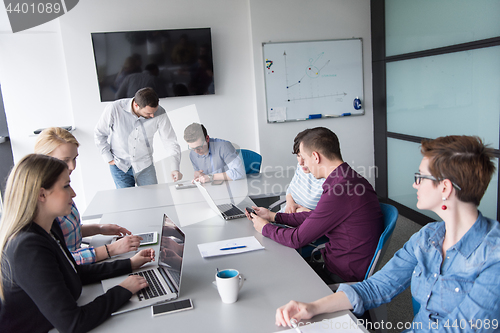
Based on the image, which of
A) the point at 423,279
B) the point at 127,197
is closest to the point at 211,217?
the point at 127,197

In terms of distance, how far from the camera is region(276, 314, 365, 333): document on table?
118 centimetres

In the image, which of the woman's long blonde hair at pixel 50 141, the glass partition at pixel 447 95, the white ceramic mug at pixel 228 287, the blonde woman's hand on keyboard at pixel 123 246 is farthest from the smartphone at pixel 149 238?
the glass partition at pixel 447 95

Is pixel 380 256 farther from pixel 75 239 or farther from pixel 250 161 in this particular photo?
pixel 250 161

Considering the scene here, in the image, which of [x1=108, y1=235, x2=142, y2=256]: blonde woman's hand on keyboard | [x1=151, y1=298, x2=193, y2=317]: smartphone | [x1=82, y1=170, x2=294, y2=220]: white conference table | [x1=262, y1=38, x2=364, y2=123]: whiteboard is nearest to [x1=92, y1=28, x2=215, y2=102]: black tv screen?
[x1=262, y1=38, x2=364, y2=123]: whiteboard

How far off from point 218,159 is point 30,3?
Result: 275cm

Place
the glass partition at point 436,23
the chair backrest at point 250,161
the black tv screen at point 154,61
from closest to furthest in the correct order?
the glass partition at point 436,23 < the chair backrest at point 250,161 < the black tv screen at point 154,61

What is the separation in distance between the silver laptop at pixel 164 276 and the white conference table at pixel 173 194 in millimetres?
1080

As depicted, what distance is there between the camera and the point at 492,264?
3.75 feet

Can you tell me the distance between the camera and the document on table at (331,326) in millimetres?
1180

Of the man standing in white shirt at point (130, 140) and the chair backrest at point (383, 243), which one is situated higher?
the man standing in white shirt at point (130, 140)

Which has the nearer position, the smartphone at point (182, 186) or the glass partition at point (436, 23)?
the glass partition at point (436, 23)

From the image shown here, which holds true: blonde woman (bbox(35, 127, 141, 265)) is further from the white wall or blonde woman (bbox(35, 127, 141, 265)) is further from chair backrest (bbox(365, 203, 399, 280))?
the white wall

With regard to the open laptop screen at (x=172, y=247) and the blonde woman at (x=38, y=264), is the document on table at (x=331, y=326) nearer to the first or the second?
the open laptop screen at (x=172, y=247)

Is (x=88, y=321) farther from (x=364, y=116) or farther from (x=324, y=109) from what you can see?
(x=364, y=116)
